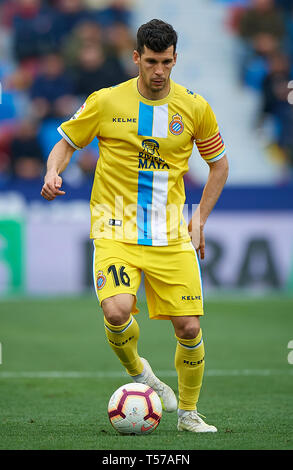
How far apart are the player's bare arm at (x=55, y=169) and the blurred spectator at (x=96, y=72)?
9.28m

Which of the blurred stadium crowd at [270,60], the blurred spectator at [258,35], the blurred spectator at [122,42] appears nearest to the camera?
the blurred spectator at [122,42]

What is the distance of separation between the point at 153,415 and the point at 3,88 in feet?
40.1

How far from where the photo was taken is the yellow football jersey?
5883mm

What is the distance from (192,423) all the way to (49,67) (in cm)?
1101

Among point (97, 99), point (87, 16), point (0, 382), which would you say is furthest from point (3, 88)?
point (97, 99)

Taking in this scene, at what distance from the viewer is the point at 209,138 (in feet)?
19.8

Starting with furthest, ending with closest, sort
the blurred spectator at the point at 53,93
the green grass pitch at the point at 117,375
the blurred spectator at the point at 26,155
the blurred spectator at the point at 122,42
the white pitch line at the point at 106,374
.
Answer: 1. the blurred spectator at the point at 122,42
2. the blurred spectator at the point at 53,93
3. the blurred spectator at the point at 26,155
4. the white pitch line at the point at 106,374
5. the green grass pitch at the point at 117,375

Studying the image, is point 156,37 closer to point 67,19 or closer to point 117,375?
point 117,375

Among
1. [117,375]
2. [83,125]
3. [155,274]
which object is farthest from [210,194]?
[117,375]

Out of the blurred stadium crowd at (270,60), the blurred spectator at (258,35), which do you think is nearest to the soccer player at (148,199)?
the blurred stadium crowd at (270,60)

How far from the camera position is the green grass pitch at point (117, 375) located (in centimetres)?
542

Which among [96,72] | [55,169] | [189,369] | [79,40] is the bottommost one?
[189,369]

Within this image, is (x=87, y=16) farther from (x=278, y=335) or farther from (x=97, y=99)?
(x=97, y=99)

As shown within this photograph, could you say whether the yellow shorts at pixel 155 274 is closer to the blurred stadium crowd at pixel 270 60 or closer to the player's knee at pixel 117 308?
the player's knee at pixel 117 308
